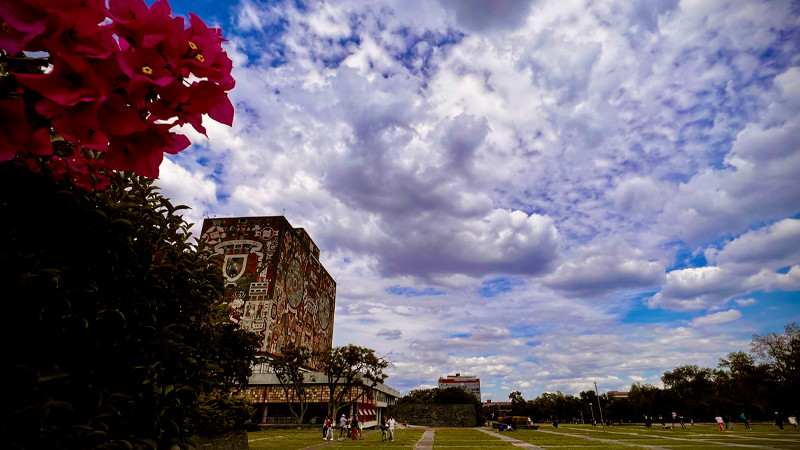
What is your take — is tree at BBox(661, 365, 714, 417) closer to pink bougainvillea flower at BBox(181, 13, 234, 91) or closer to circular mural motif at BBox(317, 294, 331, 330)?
circular mural motif at BBox(317, 294, 331, 330)

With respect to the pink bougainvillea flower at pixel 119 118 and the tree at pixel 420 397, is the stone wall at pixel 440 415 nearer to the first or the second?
the tree at pixel 420 397

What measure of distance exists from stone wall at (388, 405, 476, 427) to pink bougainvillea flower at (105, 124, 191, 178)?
71.8 m

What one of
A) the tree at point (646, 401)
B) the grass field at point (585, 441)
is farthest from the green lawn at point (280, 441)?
the tree at point (646, 401)

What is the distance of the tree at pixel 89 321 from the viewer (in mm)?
2246

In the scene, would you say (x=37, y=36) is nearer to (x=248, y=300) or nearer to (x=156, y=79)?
(x=156, y=79)

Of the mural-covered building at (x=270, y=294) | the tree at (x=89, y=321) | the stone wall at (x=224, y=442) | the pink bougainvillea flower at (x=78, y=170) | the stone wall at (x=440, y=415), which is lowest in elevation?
the stone wall at (x=440, y=415)

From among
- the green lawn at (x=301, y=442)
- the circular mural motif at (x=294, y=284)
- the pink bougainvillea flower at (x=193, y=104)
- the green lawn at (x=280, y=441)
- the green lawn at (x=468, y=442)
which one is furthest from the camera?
the circular mural motif at (x=294, y=284)

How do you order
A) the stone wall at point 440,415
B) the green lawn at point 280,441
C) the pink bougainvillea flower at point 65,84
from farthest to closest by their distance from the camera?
the stone wall at point 440,415 < the green lawn at point 280,441 < the pink bougainvillea flower at point 65,84

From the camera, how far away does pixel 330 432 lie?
26.5 metres

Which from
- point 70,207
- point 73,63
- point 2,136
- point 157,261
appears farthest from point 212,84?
point 157,261

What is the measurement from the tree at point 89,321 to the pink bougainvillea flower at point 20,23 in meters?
1.87

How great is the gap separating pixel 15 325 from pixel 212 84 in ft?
7.38

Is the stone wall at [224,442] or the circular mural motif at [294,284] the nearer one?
the stone wall at [224,442]

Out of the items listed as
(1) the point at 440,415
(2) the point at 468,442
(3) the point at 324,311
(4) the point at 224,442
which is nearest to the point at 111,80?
(4) the point at 224,442
